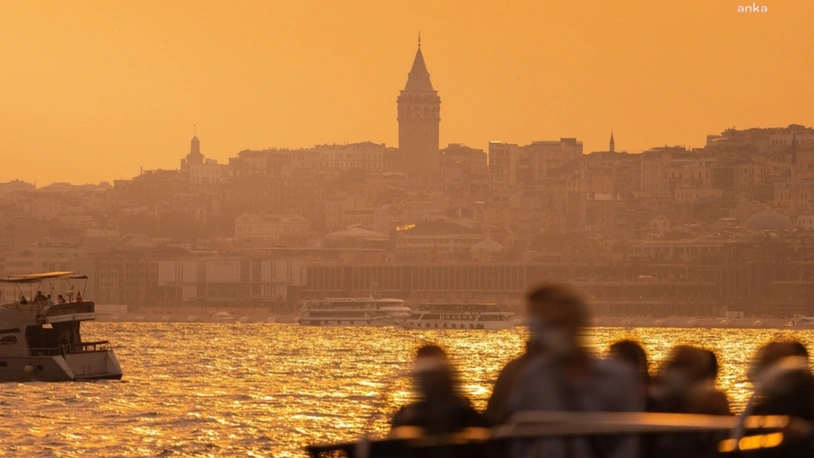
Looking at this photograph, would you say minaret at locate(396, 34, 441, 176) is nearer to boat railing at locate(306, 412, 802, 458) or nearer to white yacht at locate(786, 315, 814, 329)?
white yacht at locate(786, 315, 814, 329)

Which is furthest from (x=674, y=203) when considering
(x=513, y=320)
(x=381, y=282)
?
(x=513, y=320)

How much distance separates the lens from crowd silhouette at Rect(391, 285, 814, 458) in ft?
18.1

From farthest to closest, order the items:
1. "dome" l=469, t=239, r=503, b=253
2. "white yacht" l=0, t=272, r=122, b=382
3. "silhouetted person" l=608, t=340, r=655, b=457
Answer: "dome" l=469, t=239, r=503, b=253 < "white yacht" l=0, t=272, r=122, b=382 < "silhouetted person" l=608, t=340, r=655, b=457

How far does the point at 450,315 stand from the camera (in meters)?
93.6

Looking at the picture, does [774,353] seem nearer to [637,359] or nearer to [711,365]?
[711,365]

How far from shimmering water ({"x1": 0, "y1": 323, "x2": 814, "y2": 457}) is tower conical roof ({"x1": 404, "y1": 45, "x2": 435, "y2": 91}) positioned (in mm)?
124292

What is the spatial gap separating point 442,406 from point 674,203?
149461 millimetres

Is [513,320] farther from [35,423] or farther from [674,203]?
[35,423]

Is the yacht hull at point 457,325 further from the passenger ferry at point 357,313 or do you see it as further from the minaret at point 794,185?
the minaret at point 794,185

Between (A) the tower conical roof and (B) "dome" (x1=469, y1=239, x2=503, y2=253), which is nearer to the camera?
(B) "dome" (x1=469, y1=239, x2=503, y2=253)

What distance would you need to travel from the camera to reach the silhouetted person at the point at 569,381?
18.1 ft

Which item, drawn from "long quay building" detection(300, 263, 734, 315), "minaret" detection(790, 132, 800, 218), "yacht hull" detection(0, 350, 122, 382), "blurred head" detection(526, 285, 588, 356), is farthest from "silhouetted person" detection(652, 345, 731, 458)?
"minaret" detection(790, 132, 800, 218)

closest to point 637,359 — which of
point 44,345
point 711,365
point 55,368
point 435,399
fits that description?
point 711,365

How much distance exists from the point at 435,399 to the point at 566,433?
0.94m
